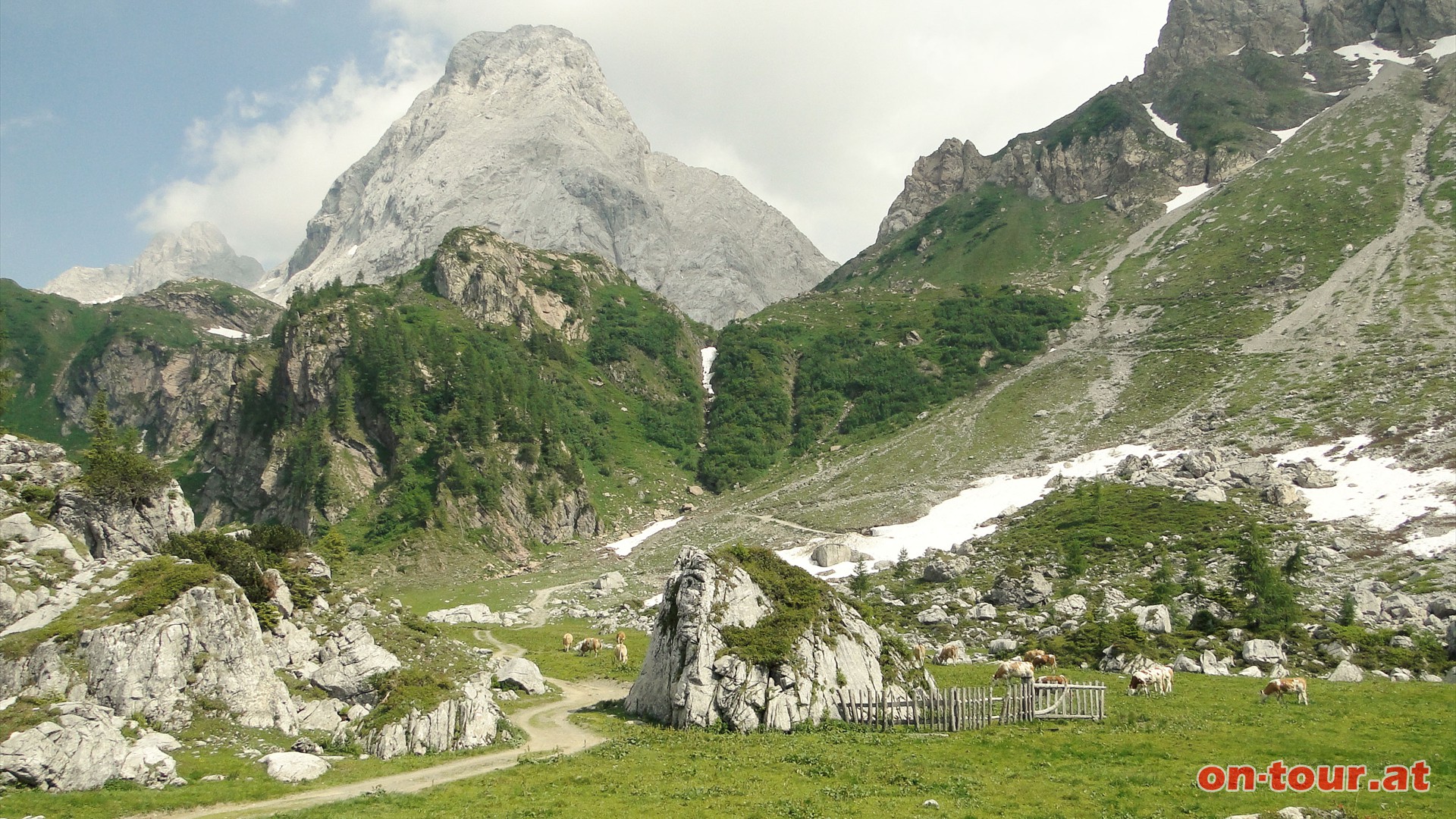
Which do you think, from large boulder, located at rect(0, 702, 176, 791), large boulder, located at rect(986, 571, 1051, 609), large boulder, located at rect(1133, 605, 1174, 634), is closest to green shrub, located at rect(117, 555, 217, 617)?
large boulder, located at rect(0, 702, 176, 791)

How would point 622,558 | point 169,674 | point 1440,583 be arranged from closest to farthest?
point 169,674 < point 1440,583 < point 622,558

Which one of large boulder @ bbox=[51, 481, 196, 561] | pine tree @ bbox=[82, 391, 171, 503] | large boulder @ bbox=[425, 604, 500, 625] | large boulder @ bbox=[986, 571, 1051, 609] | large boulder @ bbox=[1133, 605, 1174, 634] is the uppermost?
pine tree @ bbox=[82, 391, 171, 503]

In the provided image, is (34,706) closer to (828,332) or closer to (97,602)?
(97,602)

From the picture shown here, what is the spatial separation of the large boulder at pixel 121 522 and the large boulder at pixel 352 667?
425 inches

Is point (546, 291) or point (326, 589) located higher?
point (546, 291)

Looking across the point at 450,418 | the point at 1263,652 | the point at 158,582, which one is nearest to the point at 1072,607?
the point at 1263,652

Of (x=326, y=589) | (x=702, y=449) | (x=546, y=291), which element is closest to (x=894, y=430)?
(x=702, y=449)

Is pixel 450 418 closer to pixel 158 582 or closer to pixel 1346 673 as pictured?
pixel 158 582

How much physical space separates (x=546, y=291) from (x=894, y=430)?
73.0m

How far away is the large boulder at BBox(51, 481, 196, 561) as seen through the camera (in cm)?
4191

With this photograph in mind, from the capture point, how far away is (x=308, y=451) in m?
105

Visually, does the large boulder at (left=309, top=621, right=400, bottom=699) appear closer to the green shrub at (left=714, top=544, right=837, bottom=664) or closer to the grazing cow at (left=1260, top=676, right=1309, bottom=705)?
the green shrub at (left=714, top=544, right=837, bottom=664)

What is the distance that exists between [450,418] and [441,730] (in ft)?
283

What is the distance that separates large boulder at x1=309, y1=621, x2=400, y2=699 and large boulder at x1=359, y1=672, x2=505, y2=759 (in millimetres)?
5384
